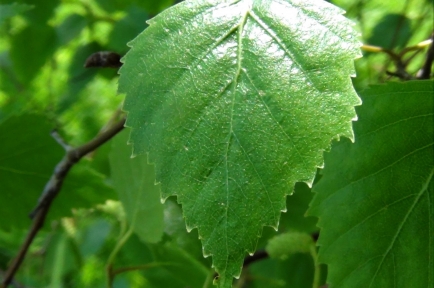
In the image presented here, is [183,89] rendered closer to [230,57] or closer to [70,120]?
[230,57]

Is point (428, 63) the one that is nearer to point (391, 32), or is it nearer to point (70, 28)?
point (391, 32)

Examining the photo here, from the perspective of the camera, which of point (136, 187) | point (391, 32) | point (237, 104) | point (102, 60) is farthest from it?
point (391, 32)

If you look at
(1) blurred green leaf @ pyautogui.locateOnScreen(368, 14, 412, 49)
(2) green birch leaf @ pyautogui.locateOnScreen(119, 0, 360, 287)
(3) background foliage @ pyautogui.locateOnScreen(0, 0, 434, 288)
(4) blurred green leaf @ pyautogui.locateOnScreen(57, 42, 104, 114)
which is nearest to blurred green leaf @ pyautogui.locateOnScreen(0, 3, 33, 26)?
(3) background foliage @ pyautogui.locateOnScreen(0, 0, 434, 288)

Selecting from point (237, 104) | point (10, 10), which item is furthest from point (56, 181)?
point (237, 104)

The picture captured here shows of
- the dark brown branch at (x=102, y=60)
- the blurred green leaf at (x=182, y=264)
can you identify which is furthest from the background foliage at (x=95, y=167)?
the dark brown branch at (x=102, y=60)

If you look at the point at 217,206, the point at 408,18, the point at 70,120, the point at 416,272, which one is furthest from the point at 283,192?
the point at 70,120

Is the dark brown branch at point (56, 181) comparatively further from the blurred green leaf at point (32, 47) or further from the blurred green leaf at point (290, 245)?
the blurred green leaf at point (32, 47)
